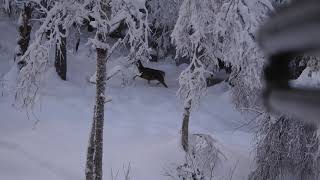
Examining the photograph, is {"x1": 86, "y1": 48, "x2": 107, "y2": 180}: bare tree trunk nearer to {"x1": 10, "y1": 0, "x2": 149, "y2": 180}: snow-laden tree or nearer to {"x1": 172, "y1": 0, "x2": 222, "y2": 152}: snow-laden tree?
{"x1": 10, "y1": 0, "x2": 149, "y2": 180}: snow-laden tree

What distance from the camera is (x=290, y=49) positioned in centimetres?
81

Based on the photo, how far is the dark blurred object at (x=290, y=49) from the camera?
0.71 m

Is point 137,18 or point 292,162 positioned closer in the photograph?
point 137,18

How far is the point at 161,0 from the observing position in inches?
699

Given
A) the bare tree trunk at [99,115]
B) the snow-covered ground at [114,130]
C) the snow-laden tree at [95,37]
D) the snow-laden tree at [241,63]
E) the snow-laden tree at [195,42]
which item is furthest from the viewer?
the snow-covered ground at [114,130]

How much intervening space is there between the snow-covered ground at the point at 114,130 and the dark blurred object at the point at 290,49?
9.20 meters

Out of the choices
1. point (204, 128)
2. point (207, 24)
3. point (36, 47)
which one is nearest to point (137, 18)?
point (36, 47)

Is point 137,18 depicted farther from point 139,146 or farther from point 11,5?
point 11,5

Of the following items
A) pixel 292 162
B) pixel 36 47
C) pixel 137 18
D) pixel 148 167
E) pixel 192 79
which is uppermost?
pixel 137 18

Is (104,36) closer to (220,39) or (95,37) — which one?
(95,37)

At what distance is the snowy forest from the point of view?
26.0ft

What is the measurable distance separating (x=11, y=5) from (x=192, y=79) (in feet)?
26.3

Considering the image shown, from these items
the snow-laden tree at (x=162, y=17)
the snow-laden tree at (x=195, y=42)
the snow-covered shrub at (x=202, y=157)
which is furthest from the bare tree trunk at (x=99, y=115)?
the snow-laden tree at (x=162, y=17)

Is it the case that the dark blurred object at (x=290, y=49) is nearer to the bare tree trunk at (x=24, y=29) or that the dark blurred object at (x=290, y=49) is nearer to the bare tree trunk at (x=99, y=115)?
the bare tree trunk at (x=99, y=115)
